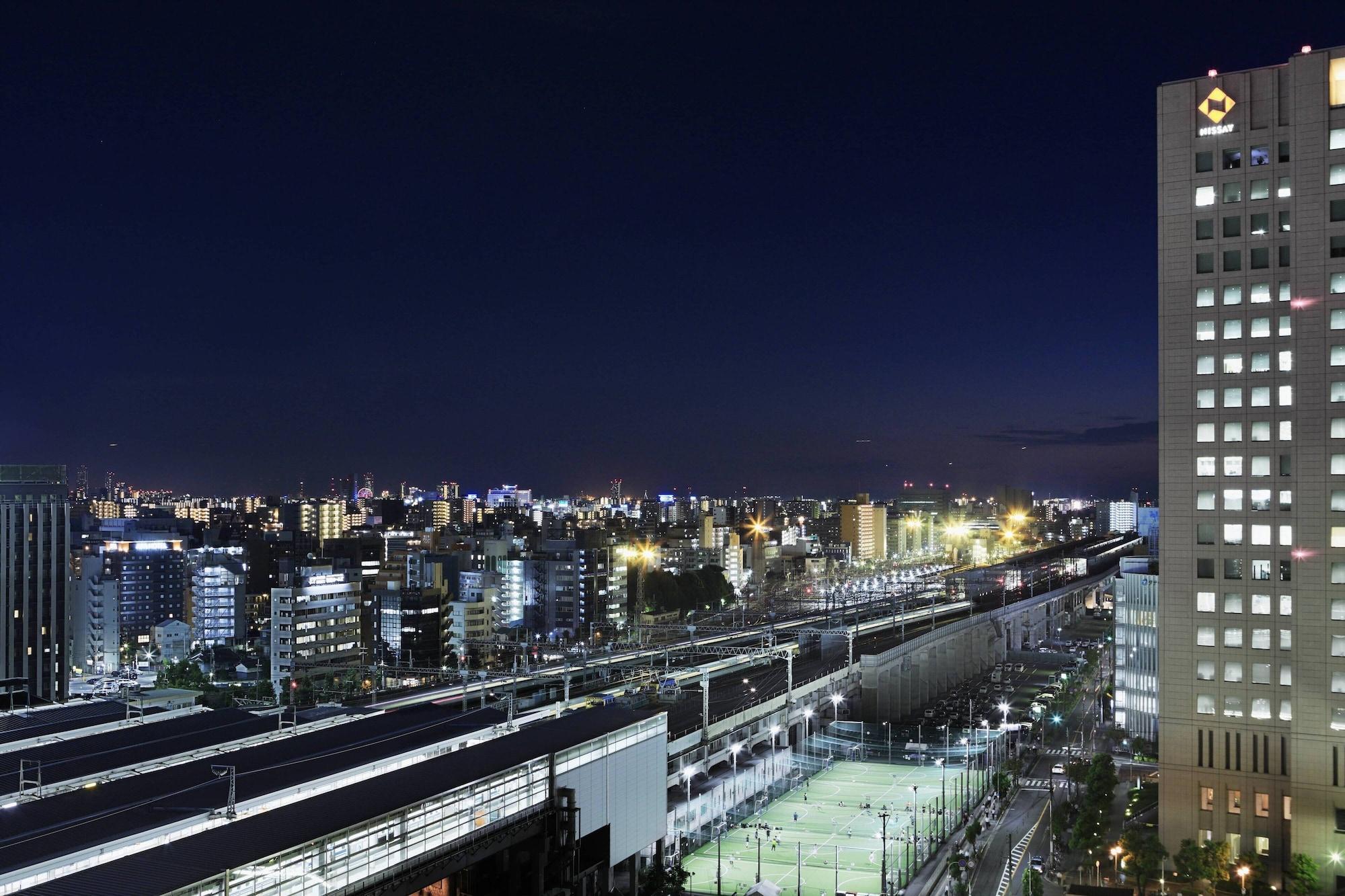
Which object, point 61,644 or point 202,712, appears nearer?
point 202,712

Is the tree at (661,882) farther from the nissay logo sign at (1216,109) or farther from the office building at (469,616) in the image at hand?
the office building at (469,616)

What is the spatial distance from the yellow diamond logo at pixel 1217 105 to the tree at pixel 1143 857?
35.4 ft

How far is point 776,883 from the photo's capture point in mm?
18469

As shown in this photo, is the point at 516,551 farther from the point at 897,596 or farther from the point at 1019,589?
the point at 1019,589

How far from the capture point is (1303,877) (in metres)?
15.6

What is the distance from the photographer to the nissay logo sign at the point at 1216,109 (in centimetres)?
1747

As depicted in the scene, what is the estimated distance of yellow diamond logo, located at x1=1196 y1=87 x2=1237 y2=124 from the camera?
17.5 m

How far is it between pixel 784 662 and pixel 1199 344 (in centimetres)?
1887

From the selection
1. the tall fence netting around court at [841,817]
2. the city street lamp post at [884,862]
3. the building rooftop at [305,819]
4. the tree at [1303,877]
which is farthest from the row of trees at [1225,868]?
the building rooftop at [305,819]

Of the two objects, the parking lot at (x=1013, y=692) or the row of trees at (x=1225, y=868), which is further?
the parking lot at (x=1013, y=692)

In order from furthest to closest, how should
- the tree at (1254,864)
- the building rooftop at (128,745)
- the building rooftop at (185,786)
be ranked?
the tree at (1254,864) → the building rooftop at (128,745) → the building rooftop at (185,786)

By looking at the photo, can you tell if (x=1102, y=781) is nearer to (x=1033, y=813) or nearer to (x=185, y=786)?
(x=1033, y=813)

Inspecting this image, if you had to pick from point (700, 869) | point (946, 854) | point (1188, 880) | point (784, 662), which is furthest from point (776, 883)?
point (784, 662)

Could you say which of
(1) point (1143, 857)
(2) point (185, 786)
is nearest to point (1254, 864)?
(1) point (1143, 857)
